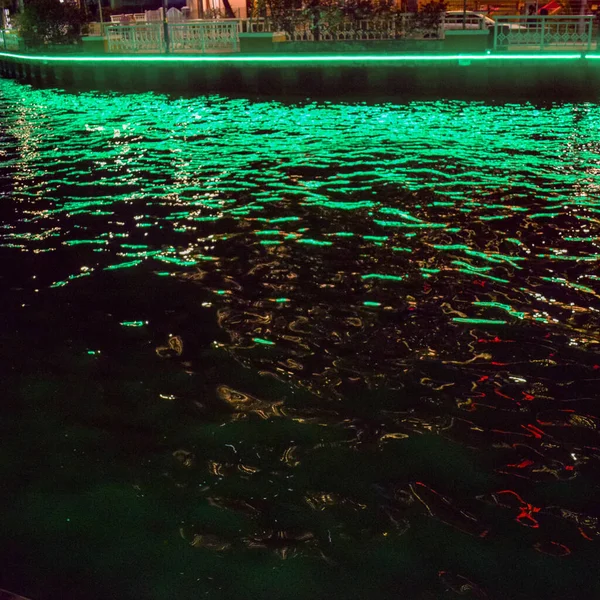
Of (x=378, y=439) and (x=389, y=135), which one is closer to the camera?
(x=378, y=439)

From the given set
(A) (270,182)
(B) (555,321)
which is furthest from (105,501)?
(A) (270,182)

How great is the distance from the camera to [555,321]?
19.3ft

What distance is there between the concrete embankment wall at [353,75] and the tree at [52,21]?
632 cm

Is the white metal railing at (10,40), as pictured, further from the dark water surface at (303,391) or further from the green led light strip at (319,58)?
the dark water surface at (303,391)

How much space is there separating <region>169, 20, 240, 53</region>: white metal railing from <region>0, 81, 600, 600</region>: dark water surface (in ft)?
56.4

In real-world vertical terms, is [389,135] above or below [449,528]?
above

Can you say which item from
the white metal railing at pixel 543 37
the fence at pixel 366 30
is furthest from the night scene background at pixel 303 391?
the fence at pixel 366 30

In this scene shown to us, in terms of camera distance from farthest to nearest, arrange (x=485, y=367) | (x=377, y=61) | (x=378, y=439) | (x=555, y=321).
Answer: (x=377, y=61), (x=555, y=321), (x=485, y=367), (x=378, y=439)

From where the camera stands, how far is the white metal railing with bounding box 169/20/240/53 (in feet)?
86.5

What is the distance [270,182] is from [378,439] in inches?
301

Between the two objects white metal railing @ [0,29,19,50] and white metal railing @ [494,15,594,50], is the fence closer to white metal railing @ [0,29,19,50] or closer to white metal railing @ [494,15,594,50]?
white metal railing @ [494,15,594,50]

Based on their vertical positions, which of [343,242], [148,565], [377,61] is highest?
[377,61]

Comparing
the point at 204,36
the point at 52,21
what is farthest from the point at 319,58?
the point at 52,21

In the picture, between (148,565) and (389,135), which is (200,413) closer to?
(148,565)
